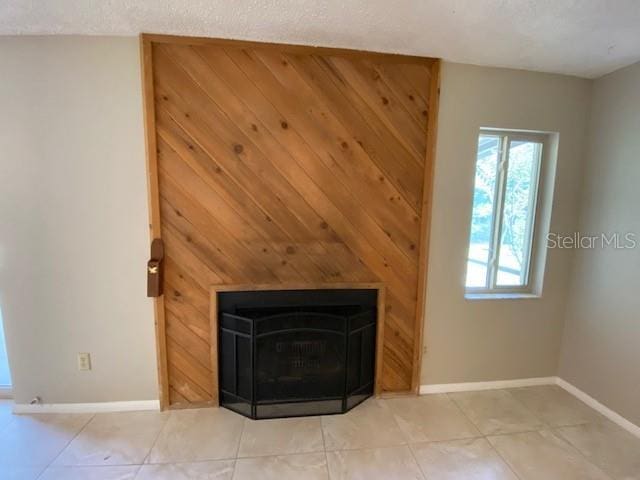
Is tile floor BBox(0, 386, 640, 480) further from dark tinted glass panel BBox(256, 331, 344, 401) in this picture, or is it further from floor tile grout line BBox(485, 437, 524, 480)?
dark tinted glass panel BBox(256, 331, 344, 401)

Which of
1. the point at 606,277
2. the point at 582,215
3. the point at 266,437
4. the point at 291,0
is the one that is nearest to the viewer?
the point at 291,0

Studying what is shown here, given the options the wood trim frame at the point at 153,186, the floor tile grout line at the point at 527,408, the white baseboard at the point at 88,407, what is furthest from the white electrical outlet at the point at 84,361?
the floor tile grout line at the point at 527,408

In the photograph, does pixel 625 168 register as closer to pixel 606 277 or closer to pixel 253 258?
pixel 606 277

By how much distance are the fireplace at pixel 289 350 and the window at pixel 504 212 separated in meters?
1.06

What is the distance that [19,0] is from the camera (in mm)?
1331

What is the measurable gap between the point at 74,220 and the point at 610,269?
349cm

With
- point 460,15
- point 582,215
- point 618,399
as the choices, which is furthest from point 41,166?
point 618,399

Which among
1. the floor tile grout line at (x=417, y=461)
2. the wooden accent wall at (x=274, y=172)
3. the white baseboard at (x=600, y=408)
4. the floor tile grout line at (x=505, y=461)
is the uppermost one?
the wooden accent wall at (x=274, y=172)

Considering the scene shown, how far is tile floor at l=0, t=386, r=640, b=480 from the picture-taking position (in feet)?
4.70

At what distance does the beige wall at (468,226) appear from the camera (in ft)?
6.20

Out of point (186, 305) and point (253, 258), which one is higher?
point (253, 258)

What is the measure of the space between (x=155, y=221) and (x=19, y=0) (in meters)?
1.17

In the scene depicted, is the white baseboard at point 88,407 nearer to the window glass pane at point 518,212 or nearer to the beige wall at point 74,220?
the beige wall at point 74,220

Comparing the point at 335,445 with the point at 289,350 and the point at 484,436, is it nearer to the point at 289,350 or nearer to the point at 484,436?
the point at 289,350
